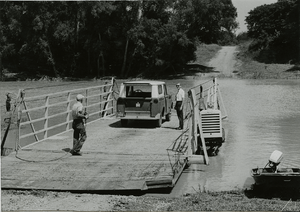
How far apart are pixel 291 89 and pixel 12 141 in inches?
1056

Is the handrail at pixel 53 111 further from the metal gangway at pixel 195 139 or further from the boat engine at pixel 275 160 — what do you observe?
the boat engine at pixel 275 160

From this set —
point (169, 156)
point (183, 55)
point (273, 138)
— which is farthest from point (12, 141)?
point (183, 55)

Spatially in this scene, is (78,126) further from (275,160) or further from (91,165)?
(275,160)

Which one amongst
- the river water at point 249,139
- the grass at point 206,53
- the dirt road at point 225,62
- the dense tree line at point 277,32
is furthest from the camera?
the grass at point 206,53

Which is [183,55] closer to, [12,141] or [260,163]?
[12,141]

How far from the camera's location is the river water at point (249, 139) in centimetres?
1164

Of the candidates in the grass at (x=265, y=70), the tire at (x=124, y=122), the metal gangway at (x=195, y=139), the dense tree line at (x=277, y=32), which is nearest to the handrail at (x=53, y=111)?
the tire at (x=124, y=122)

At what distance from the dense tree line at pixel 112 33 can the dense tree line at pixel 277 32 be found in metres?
6.40

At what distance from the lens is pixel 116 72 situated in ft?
200

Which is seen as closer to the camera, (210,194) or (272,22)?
(210,194)

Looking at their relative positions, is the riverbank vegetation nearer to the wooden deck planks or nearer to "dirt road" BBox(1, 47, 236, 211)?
the wooden deck planks

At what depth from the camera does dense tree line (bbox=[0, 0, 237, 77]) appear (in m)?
52.8

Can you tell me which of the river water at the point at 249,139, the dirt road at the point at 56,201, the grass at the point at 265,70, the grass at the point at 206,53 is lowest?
the river water at the point at 249,139

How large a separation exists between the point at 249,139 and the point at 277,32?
4740 centimetres
